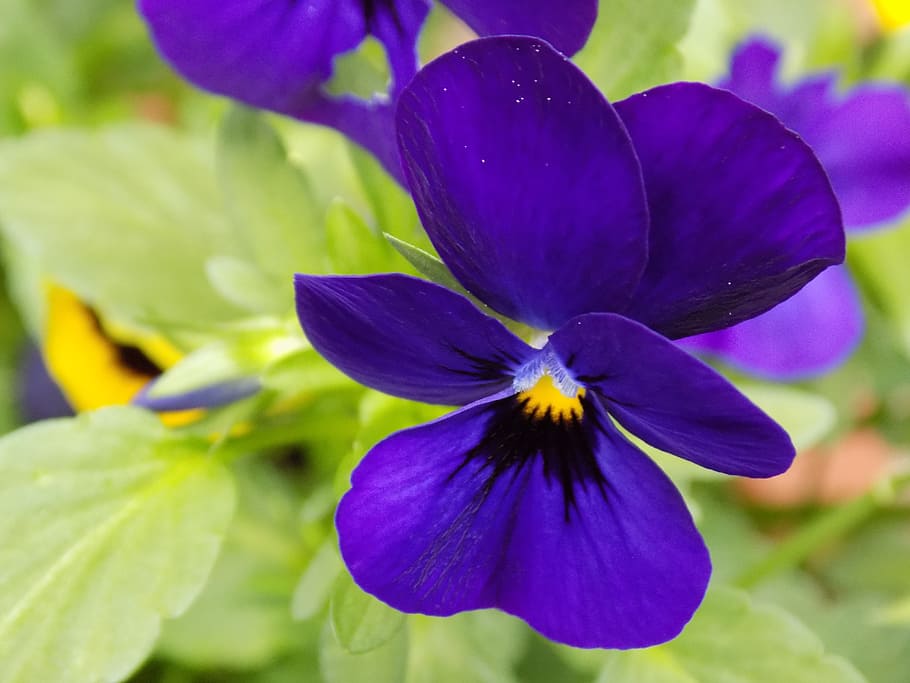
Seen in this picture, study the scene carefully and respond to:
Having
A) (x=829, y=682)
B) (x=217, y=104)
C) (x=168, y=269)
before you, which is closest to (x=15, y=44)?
(x=217, y=104)

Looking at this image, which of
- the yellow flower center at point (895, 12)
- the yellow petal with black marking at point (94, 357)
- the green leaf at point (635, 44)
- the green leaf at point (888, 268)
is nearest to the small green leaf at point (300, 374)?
the green leaf at point (635, 44)

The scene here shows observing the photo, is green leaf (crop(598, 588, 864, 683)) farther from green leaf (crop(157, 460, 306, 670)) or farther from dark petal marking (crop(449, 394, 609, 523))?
green leaf (crop(157, 460, 306, 670))

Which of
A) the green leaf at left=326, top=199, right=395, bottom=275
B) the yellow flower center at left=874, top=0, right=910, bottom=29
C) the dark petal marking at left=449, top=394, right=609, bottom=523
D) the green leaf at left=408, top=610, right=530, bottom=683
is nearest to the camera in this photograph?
the dark petal marking at left=449, top=394, right=609, bottom=523

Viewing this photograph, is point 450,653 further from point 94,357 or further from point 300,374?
point 94,357

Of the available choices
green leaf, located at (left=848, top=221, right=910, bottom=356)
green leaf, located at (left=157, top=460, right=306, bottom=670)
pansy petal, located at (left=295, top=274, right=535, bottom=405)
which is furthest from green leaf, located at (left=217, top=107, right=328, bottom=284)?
green leaf, located at (left=848, top=221, right=910, bottom=356)

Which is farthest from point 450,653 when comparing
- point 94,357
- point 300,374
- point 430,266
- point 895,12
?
point 895,12

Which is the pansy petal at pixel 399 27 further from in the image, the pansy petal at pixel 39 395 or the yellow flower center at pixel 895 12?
the yellow flower center at pixel 895 12

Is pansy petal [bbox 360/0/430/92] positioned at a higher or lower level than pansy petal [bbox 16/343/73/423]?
higher
